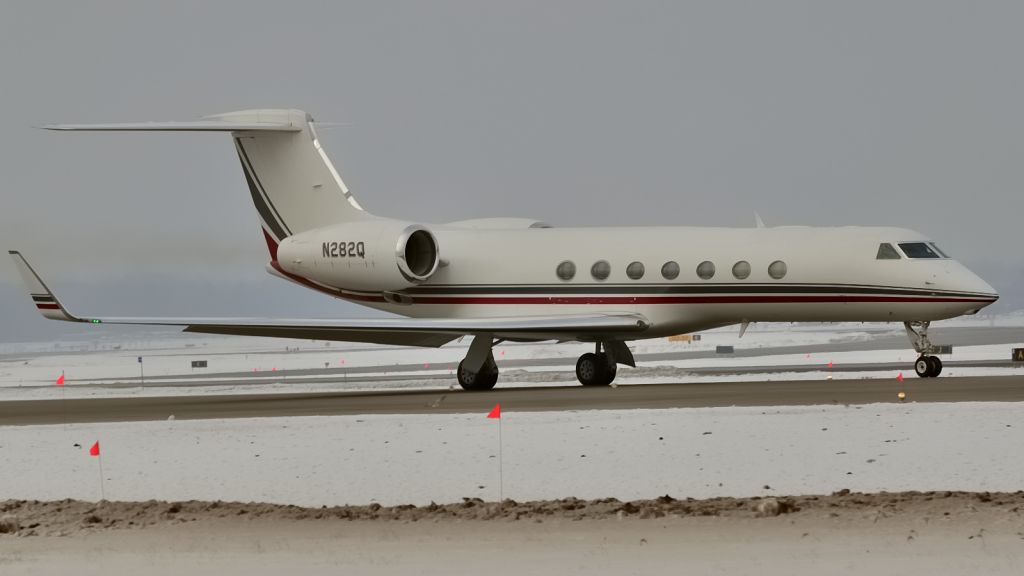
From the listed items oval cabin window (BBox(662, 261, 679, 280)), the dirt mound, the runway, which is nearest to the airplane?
oval cabin window (BBox(662, 261, 679, 280))

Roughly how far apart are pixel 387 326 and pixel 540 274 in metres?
4.00

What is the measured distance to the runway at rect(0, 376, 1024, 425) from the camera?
20500 millimetres

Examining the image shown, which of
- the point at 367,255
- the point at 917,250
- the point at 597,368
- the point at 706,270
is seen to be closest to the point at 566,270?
the point at 597,368

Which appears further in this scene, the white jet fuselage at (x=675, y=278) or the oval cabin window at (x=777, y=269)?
the oval cabin window at (x=777, y=269)

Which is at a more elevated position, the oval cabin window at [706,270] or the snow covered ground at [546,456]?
the oval cabin window at [706,270]

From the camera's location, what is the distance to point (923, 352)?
2611cm

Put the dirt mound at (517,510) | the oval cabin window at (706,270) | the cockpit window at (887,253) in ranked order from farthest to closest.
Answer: the oval cabin window at (706,270), the cockpit window at (887,253), the dirt mound at (517,510)

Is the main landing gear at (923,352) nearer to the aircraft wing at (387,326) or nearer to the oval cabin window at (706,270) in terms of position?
the oval cabin window at (706,270)

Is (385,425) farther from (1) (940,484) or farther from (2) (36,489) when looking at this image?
(1) (940,484)

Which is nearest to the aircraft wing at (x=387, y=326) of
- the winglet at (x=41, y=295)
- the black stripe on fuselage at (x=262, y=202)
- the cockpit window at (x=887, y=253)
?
the winglet at (x=41, y=295)

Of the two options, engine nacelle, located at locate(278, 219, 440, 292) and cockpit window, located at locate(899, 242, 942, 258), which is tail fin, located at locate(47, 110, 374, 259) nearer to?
engine nacelle, located at locate(278, 219, 440, 292)

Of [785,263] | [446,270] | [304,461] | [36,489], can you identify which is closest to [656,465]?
[304,461]

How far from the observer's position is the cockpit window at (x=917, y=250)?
26047 mm

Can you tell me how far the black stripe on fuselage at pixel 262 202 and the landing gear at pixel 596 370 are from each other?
8044mm
